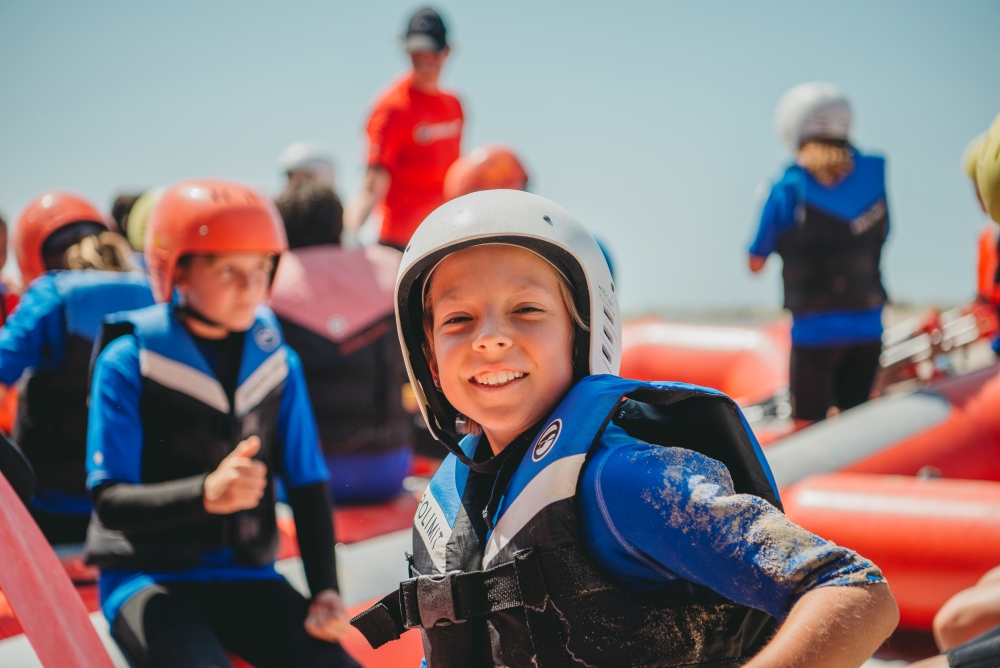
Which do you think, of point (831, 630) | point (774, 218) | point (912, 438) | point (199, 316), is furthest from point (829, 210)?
point (831, 630)

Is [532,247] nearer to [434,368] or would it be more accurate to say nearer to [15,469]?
[434,368]

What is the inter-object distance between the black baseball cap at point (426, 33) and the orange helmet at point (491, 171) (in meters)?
0.97

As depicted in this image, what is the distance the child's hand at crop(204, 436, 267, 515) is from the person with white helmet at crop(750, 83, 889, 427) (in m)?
3.18

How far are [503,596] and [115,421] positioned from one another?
1.25 m

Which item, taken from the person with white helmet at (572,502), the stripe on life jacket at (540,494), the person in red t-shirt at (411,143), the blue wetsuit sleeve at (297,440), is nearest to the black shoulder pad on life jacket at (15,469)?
the blue wetsuit sleeve at (297,440)

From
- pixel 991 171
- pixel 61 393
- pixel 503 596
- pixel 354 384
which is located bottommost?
pixel 354 384

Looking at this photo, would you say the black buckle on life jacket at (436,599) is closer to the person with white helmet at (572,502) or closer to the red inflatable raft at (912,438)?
the person with white helmet at (572,502)

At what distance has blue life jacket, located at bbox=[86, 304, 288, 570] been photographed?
199 centimetres

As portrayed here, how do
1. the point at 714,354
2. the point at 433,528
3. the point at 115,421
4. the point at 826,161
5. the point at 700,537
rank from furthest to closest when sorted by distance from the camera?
1. the point at 714,354
2. the point at 826,161
3. the point at 115,421
4. the point at 433,528
5. the point at 700,537

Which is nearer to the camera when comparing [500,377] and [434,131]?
[500,377]

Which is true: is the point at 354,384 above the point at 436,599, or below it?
below

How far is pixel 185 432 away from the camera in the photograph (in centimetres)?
209

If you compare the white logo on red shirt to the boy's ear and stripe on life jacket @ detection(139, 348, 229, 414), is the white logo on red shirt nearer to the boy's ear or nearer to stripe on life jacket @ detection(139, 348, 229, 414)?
stripe on life jacket @ detection(139, 348, 229, 414)

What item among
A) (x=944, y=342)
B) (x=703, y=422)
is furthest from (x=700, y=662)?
(x=944, y=342)
